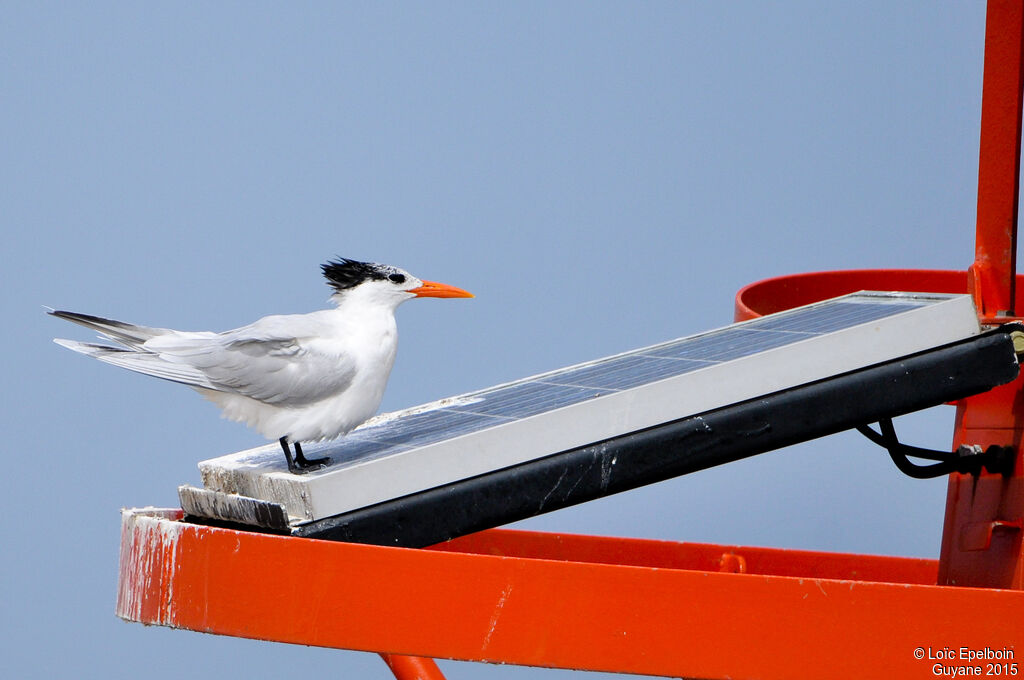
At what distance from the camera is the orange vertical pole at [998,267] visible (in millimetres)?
2727

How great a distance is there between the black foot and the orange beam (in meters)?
0.42

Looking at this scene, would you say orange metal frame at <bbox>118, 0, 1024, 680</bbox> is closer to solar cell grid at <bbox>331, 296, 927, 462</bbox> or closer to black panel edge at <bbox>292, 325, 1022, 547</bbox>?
black panel edge at <bbox>292, 325, 1022, 547</bbox>

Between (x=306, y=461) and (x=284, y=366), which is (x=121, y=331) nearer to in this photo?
(x=284, y=366)

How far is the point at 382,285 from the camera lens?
254cm

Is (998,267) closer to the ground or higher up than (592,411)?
higher up

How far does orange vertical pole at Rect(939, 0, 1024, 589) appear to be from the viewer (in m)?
2.73

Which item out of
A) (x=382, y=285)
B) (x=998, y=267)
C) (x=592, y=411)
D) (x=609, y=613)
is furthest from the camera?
(x=998, y=267)

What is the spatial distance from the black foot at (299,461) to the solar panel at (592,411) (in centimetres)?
2

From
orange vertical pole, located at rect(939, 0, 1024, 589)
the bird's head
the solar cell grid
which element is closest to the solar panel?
the solar cell grid

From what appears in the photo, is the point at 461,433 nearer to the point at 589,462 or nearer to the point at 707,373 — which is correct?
the point at 589,462

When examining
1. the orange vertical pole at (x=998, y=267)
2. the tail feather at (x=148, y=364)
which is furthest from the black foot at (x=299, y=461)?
the orange vertical pole at (x=998, y=267)

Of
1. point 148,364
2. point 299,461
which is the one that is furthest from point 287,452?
point 148,364

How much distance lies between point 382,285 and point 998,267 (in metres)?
1.19

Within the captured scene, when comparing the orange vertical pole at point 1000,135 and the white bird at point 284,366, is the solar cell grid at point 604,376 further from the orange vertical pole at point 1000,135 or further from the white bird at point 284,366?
the orange vertical pole at point 1000,135
